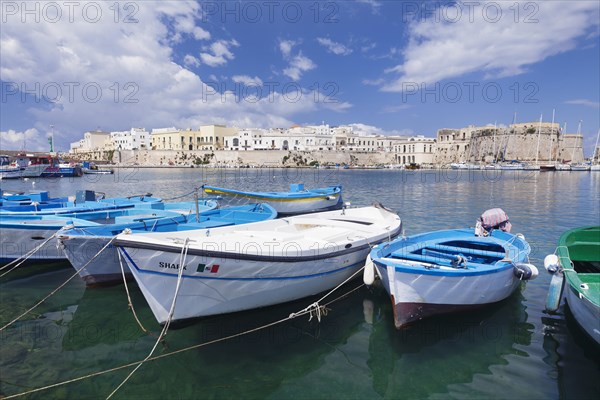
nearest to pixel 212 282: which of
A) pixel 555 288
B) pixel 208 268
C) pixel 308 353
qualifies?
pixel 208 268

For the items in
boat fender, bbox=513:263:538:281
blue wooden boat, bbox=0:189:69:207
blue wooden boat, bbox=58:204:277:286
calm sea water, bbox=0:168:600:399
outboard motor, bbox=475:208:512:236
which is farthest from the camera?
blue wooden boat, bbox=0:189:69:207

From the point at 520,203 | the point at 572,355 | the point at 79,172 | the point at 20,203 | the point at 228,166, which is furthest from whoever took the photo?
the point at 228,166

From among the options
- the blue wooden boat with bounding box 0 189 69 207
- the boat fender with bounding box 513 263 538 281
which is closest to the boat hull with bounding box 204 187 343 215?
the blue wooden boat with bounding box 0 189 69 207

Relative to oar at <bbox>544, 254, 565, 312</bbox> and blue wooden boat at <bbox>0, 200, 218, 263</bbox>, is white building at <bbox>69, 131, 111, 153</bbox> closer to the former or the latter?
blue wooden boat at <bbox>0, 200, 218, 263</bbox>

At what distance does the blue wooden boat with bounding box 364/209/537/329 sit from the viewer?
632 centimetres

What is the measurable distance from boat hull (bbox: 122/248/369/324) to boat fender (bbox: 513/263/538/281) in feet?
13.3

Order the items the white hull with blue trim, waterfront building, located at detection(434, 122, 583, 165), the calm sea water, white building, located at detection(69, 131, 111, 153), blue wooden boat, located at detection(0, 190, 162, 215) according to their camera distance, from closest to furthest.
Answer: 1. the calm sea water
2. the white hull with blue trim
3. blue wooden boat, located at detection(0, 190, 162, 215)
4. waterfront building, located at detection(434, 122, 583, 165)
5. white building, located at detection(69, 131, 111, 153)

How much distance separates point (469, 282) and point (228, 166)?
115 m

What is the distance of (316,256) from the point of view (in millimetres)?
7164

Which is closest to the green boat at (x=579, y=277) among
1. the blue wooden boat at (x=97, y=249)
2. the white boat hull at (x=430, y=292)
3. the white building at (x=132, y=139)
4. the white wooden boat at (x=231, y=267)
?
the white boat hull at (x=430, y=292)

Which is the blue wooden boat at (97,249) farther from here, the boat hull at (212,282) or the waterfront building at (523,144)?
the waterfront building at (523,144)

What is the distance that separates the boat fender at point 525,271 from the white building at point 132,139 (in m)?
141

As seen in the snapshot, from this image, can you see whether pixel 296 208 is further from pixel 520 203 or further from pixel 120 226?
pixel 520 203

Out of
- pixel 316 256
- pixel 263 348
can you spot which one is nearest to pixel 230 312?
pixel 263 348
